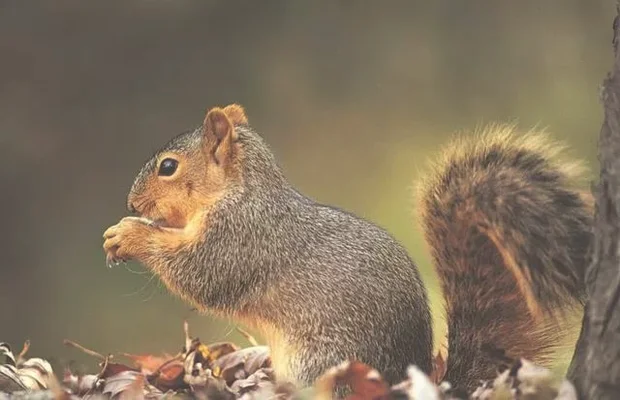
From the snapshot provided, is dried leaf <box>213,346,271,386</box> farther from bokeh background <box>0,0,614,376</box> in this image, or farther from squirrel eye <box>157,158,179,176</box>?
squirrel eye <box>157,158,179,176</box>

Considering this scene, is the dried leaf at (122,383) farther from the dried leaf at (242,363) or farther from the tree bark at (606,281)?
the tree bark at (606,281)

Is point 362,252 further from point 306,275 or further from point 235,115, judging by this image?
point 235,115

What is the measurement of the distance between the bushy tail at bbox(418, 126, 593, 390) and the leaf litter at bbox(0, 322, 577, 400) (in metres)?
0.08

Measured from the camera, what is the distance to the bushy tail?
1670mm

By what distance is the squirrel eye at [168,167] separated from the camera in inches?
81.6

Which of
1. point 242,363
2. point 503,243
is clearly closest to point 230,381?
point 242,363

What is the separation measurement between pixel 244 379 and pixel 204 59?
2.94 ft

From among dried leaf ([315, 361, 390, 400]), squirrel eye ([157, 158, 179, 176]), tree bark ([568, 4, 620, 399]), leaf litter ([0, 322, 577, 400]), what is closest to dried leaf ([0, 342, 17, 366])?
leaf litter ([0, 322, 577, 400])

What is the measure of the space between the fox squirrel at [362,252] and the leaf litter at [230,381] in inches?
2.9

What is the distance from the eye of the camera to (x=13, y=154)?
8.65ft

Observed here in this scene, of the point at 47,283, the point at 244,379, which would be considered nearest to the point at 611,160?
the point at 244,379

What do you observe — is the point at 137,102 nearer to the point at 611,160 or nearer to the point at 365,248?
the point at 365,248

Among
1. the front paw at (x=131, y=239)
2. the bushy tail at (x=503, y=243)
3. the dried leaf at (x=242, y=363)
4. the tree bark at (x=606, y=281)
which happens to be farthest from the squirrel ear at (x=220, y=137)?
the tree bark at (x=606, y=281)

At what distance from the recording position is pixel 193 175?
206 cm
